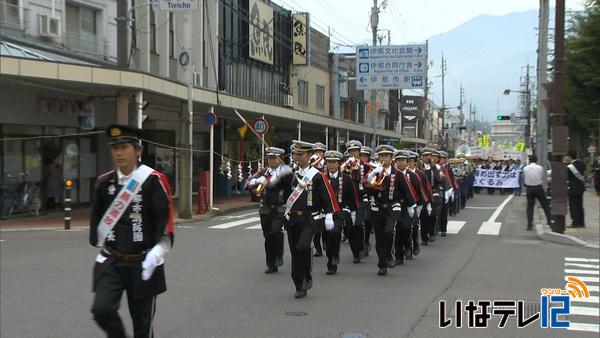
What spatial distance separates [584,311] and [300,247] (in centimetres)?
347

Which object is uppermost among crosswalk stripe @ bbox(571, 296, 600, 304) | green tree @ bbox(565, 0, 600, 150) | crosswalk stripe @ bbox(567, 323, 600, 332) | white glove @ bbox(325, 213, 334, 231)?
green tree @ bbox(565, 0, 600, 150)

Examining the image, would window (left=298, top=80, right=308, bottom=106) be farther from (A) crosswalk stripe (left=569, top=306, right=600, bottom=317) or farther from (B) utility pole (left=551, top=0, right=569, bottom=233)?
(A) crosswalk stripe (left=569, top=306, right=600, bottom=317)

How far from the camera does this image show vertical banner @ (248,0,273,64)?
34406 millimetres

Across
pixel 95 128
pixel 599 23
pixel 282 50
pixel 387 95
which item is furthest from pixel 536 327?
pixel 387 95

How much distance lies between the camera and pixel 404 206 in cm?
1030

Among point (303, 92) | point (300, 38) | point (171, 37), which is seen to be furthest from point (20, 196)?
point (303, 92)

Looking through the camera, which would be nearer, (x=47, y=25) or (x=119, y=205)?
(x=119, y=205)

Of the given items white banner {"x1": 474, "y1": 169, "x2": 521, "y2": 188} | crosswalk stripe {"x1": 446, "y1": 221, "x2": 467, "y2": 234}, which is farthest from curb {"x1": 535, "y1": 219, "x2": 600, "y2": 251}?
white banner {"x1": 474, "y1": 169, "x2": 521, "y2": 188}

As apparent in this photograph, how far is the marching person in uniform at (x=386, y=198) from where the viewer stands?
389 inches

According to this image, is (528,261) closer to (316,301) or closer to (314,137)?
(316,301)

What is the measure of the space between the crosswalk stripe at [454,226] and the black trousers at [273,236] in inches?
283

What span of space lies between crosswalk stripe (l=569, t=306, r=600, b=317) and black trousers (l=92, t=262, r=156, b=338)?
4.98 metres

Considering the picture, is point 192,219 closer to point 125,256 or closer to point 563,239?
point 563,239

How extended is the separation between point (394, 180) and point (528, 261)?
3.01m
